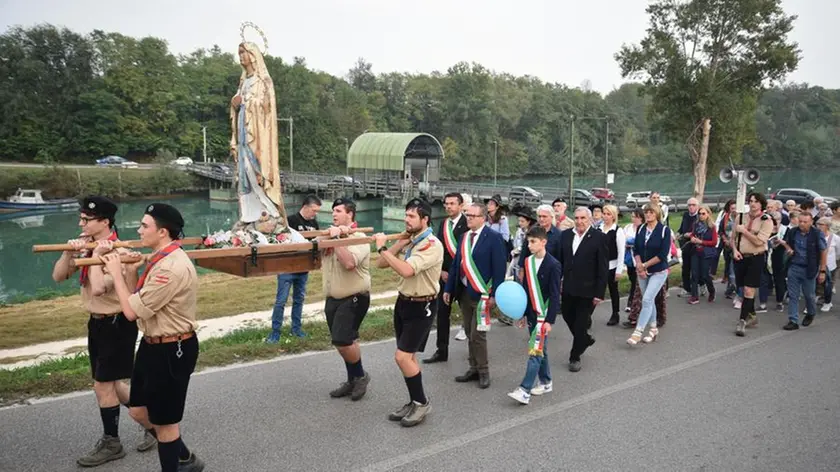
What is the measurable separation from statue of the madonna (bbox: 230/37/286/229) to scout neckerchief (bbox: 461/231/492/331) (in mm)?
3071

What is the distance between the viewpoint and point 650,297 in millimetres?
7633

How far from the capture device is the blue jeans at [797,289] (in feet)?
27.4

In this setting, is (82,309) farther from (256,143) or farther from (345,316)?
(345,316)

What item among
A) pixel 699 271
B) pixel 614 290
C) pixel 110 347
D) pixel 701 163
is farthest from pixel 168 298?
pixel 701 163

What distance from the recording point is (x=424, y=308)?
5098mm

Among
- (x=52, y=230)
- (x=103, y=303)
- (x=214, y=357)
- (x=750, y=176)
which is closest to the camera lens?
(x=103, y=303)

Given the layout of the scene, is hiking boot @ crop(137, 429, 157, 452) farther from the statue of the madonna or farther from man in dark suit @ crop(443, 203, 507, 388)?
the statue of the madonna

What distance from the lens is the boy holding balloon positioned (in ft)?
18.0

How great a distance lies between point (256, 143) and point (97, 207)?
3.98 metres

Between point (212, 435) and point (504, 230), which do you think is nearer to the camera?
point (212, 435)

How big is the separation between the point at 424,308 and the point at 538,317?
116 cm

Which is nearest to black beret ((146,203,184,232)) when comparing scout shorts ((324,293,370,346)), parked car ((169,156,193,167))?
scout shorts ((324,293,370,346))

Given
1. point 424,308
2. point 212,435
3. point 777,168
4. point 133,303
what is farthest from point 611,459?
point 777,168

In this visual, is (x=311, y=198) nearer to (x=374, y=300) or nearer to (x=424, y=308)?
(x=424, y=308)
